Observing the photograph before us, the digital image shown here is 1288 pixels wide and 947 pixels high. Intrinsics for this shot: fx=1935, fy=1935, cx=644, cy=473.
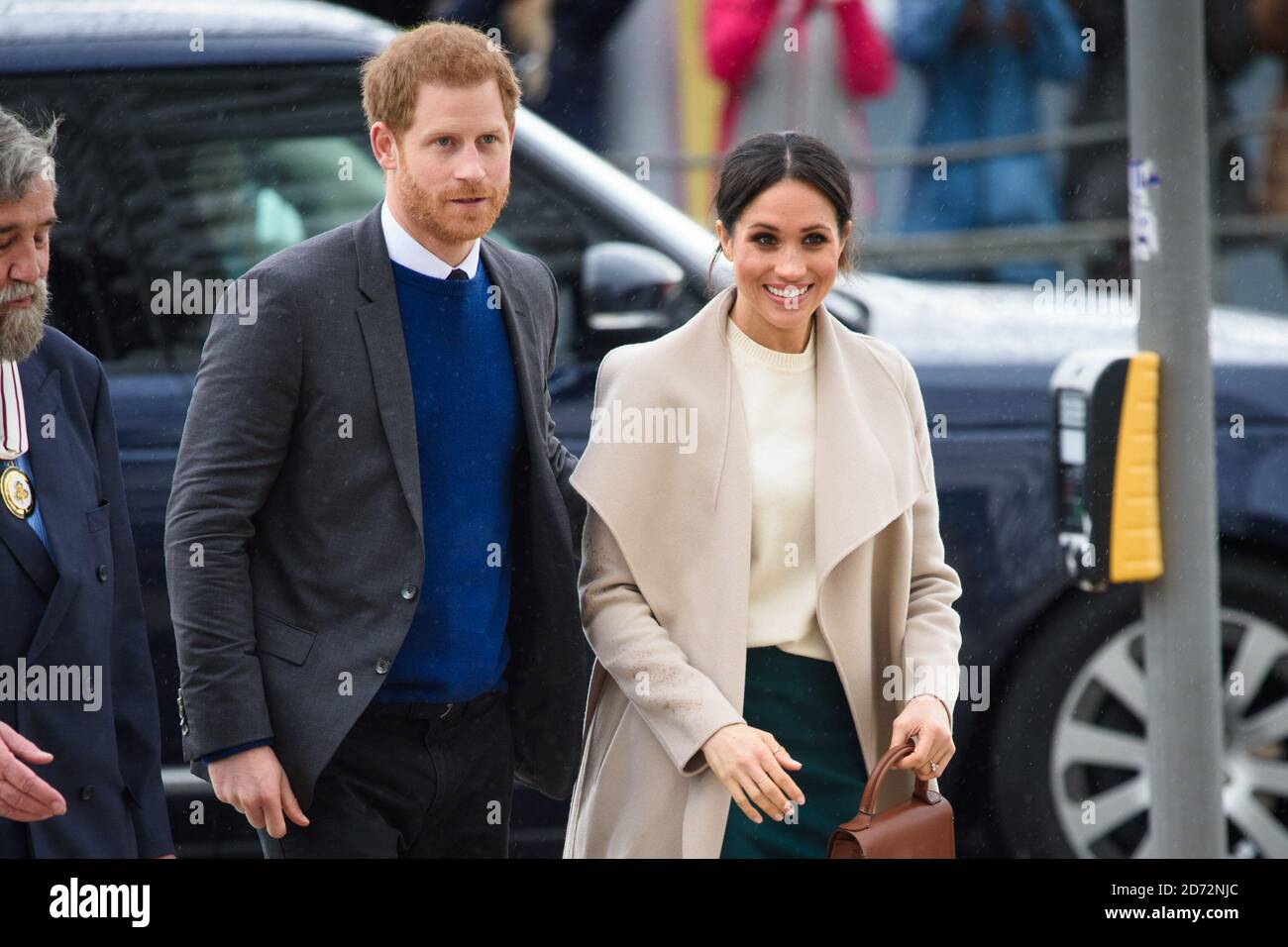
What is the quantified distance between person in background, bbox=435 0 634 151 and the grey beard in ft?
12.2

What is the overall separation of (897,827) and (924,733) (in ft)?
0.49

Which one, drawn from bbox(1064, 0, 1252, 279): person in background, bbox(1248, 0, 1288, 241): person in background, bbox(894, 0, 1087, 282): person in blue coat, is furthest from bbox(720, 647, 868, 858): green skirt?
bbox(1248, 0, 1288, 241): person in background

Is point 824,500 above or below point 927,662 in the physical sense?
above

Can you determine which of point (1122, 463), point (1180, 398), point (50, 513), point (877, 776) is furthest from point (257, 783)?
point (1180, 398)

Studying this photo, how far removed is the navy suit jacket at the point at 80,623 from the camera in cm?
302

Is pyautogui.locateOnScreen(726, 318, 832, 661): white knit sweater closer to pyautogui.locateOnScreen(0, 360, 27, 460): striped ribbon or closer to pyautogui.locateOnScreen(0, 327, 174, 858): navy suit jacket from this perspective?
pyautogui.locateOnScreen(0, 327, 174, 858): navy suit jacket

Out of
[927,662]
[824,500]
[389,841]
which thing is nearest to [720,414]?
[824,500]

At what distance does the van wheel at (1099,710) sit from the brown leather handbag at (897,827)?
155cm

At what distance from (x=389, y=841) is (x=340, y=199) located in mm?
1942

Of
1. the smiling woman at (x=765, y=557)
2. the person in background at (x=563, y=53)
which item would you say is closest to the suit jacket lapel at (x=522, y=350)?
the smiling woman at (x=765, y=557)

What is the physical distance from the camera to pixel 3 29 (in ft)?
14.6

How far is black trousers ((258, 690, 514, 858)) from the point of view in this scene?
3010 mm

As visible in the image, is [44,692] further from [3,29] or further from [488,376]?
[3,29]
